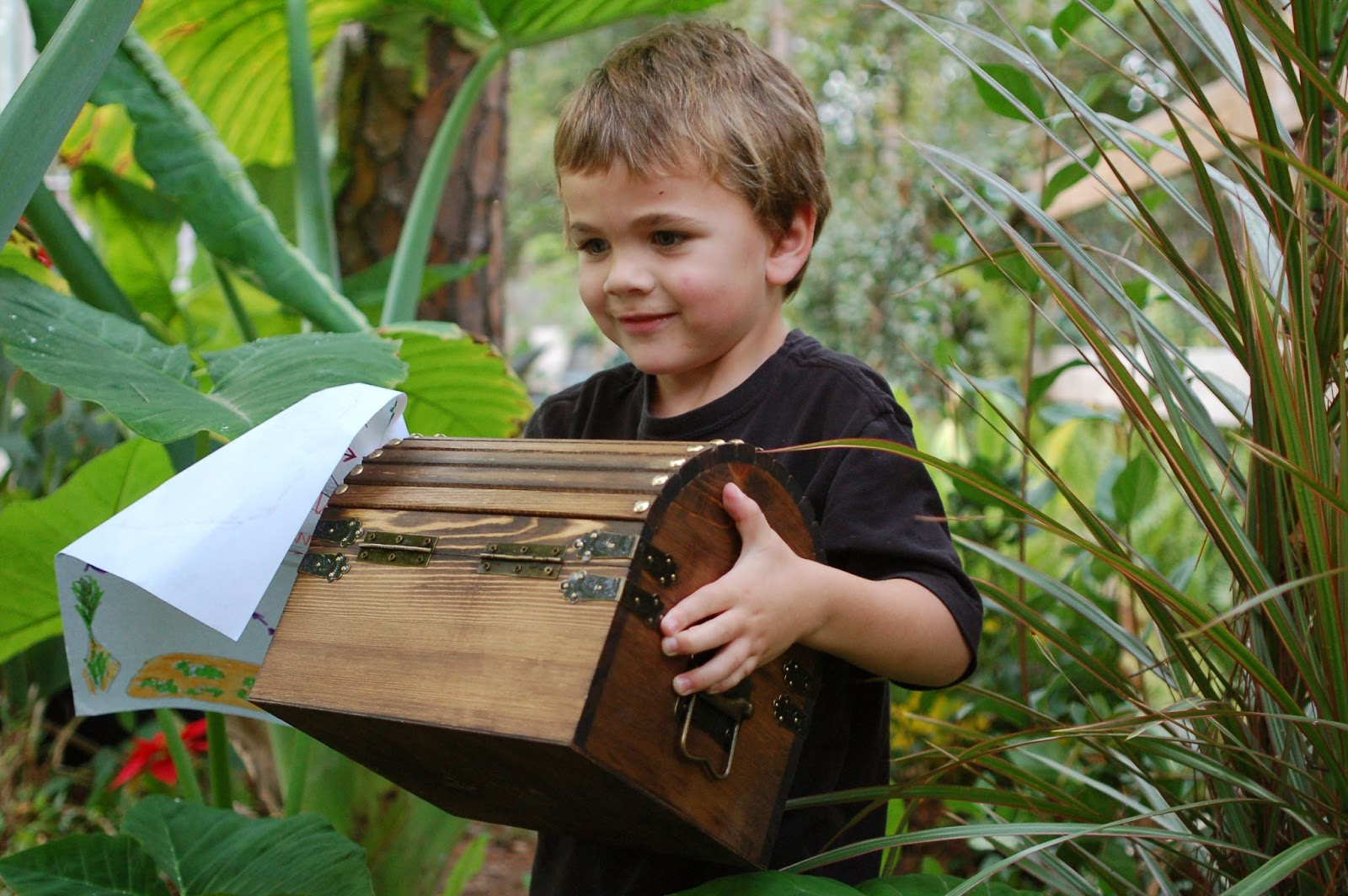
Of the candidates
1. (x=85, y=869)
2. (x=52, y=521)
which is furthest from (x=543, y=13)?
(x=85, y=869)

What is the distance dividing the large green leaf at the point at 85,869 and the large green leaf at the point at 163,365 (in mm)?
479

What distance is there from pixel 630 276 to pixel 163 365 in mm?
569

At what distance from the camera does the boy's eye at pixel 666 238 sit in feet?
3.83

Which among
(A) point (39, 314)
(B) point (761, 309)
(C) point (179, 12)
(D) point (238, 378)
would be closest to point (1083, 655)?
(B) point (761, 309)

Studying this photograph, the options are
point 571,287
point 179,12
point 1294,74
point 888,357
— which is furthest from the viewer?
point 571,287

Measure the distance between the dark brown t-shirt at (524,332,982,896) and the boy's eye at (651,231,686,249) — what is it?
17cm

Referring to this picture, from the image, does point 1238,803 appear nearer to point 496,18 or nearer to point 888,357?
point 496,18

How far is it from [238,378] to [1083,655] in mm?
913

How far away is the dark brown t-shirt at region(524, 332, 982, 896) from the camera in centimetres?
110

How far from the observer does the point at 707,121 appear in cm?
118

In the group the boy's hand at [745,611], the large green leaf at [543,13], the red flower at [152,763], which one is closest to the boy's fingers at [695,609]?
the boy's hand at [745,611]

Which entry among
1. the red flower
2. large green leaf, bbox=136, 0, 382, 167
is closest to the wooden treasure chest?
the red flower

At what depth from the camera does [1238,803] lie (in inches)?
38.0

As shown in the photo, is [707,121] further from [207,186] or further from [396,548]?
[207,186]
